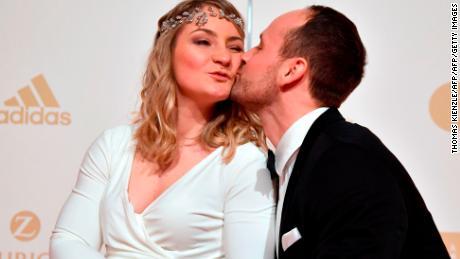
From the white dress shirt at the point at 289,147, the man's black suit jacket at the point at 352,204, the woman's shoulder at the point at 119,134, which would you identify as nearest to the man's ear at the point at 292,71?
the white dress shirt at the point at 289,147

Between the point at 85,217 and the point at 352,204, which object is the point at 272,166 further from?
the point at 85,217

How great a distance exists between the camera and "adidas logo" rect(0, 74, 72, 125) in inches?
93.0

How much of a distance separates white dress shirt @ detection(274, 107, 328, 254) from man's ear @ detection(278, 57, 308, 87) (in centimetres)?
10

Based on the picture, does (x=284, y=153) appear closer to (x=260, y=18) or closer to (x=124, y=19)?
(x=260, y=18)

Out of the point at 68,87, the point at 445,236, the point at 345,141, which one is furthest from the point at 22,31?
the point at 445,236

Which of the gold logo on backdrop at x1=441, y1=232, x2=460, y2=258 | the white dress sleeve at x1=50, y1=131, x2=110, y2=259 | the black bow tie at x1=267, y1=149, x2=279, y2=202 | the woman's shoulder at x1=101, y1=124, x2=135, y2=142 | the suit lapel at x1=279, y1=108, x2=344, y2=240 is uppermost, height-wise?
the suit lapel at x1=279, y1=108, x2=344, y2=240

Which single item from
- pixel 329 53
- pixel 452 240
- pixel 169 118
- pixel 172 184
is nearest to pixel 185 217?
pixel 172 184

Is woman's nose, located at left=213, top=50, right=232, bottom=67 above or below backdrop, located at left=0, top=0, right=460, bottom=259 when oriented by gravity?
above

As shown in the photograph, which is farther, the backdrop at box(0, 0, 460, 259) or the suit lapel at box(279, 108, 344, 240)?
the backdrop at box(0, 0, 460, 259)

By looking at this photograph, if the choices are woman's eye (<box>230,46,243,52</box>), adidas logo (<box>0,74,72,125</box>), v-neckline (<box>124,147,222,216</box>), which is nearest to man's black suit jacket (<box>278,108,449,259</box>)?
A: v-neckline (<box>124,147,222,216</box>)

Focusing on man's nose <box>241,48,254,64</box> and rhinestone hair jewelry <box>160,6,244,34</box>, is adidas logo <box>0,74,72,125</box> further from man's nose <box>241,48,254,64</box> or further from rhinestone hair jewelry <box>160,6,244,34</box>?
man's nose <box>241,48,254,64</box>

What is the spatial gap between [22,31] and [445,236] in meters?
1.82

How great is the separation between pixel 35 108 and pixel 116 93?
0.34m

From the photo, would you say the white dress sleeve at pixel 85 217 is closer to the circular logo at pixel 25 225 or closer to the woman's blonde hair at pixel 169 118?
the woman's blonde hair at pixel 169 118
